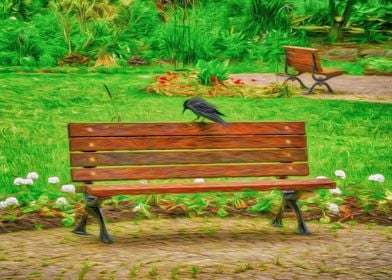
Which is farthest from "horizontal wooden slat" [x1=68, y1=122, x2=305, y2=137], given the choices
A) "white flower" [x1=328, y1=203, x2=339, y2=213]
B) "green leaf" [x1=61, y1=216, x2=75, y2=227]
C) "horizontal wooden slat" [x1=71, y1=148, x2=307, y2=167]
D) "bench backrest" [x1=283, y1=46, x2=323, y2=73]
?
"bench backrest" [x1=283, y1=46, x2=323, y2=73]

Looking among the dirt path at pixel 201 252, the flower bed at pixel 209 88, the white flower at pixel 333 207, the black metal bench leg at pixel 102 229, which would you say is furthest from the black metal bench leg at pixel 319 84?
the black metal bench leg at pixel 102 229

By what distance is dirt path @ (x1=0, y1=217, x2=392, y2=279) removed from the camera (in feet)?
23.7

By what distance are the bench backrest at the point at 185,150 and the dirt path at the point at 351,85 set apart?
6.26m

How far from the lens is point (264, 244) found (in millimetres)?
8211

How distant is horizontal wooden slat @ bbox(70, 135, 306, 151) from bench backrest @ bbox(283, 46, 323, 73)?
657cm

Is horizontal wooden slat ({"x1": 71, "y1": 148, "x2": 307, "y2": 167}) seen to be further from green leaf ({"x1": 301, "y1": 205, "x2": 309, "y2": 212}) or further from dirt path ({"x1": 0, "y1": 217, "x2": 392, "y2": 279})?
green leaf ({"x1": 301, "y1": 205, "x2": 309, "y2": 212})

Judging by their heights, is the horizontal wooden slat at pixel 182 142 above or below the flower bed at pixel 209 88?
above

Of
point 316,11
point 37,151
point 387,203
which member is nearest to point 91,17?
Result: point 316,11

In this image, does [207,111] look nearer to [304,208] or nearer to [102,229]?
[102,229]

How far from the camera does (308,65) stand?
15.5 metres

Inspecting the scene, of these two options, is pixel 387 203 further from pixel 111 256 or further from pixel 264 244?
pixel 111 256

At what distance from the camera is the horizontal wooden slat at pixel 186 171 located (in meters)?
8.20

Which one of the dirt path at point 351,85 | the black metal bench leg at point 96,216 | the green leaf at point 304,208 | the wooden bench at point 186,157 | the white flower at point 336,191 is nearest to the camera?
the black metal bench leg at point 96,216

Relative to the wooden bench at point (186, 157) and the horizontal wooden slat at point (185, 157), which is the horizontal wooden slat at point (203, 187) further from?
the horizontal wooden slat at point (185, 157)
